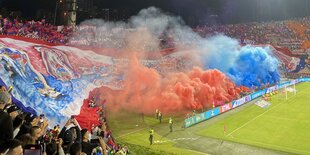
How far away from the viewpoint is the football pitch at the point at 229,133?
75.1ft

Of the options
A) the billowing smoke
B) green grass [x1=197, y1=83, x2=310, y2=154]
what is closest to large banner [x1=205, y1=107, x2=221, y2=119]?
green grass [x1=197, y1=83, x2=310, y2=154]

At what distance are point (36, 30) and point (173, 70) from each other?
18556mm

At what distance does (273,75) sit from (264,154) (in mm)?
34231

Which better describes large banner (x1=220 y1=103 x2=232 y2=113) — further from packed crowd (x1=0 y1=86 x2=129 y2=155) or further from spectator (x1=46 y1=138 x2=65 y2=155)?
spectator (x1=46 y1=138 x2=65 y2=155)

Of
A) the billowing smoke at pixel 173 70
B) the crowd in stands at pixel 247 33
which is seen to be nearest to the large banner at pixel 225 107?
the billowing smoke at pixel 173 70

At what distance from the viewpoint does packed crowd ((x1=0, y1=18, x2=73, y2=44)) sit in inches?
1138

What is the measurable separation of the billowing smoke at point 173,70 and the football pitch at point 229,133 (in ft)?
9.05

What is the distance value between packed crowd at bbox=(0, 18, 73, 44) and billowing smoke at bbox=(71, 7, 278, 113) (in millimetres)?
1673

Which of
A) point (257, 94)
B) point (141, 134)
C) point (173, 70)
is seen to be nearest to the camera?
point (141, 134)

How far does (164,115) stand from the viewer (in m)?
32.2

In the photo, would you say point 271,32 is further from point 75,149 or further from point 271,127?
point 75,149

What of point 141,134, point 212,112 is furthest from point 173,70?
point 141,134

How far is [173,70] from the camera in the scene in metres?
42.7

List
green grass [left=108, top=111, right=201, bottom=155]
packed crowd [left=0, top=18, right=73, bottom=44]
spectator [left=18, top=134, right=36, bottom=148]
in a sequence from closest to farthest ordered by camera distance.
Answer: spectator [left=18, top=134, right=36, bottom=148], green grass [left=108, top=111, right=201, bottom=155], packed crowd [left=0, top=18, right=73, bottom=44]
